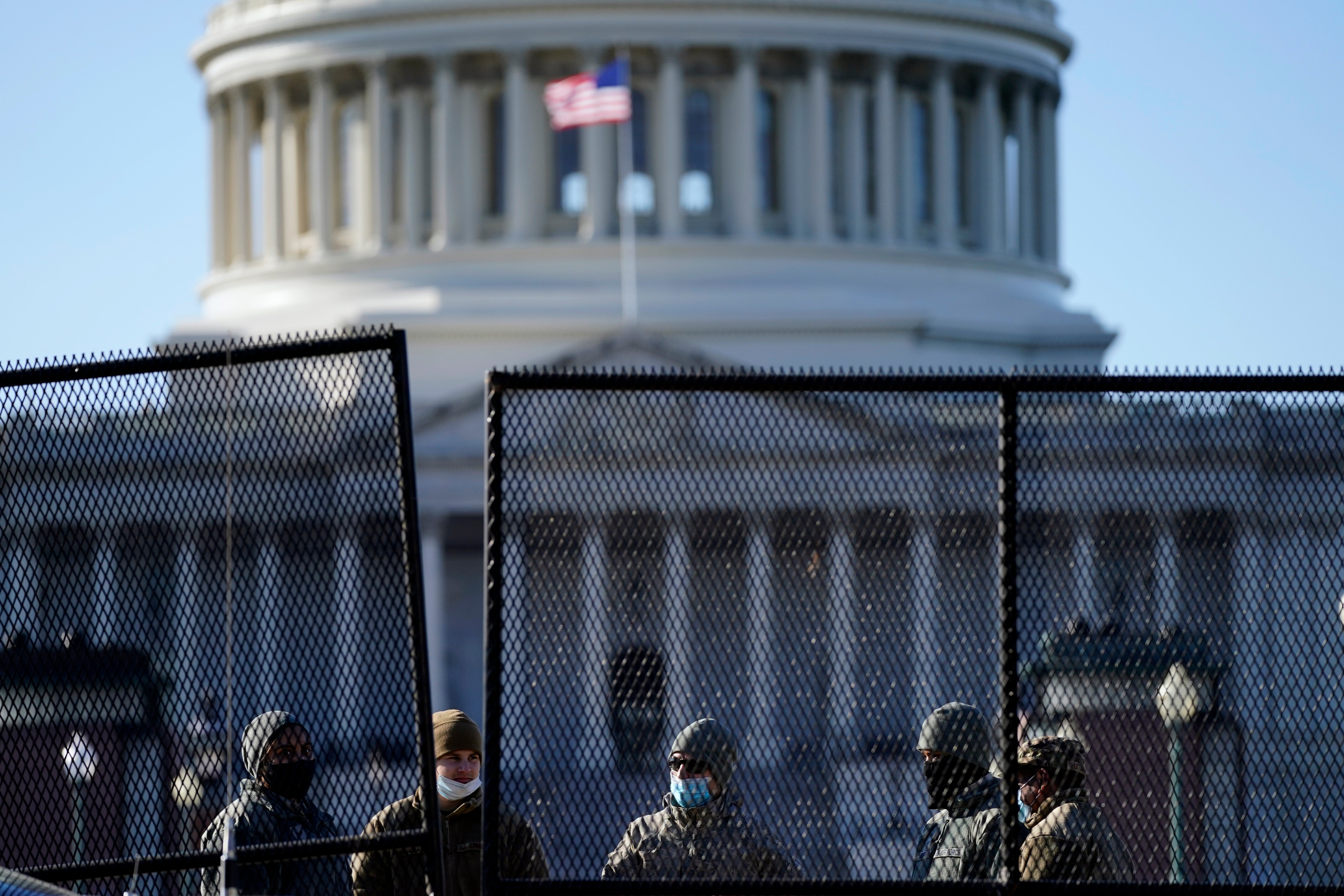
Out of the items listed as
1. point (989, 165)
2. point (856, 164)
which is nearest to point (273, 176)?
point (856, 164)

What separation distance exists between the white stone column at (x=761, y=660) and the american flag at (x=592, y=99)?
55.5 m

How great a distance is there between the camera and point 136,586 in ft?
36.1

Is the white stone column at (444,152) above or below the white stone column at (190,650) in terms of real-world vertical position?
above

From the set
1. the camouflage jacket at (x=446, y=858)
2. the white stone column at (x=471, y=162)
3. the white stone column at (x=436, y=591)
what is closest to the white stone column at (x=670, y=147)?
the white stone column at (x=471, y=162)

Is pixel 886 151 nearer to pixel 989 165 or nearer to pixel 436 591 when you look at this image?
pixel 989 165

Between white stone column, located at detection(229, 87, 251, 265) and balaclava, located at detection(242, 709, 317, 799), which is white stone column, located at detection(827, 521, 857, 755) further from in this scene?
white stone column, located at detection(229, 87, 251, 265)

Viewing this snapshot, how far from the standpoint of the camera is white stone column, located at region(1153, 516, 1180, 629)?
10.7m

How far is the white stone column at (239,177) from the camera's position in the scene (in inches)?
3312

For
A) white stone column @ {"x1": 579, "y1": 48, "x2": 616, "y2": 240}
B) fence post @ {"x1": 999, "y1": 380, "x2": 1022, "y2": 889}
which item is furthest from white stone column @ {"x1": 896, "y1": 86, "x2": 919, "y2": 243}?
fence post @ {"x1": 999, "y1": 380, "x2": 1022, "y2": 889}

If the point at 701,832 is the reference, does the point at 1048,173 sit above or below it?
above

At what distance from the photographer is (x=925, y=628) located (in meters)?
11.1

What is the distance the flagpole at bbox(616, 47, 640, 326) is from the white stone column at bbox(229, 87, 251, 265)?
40.4 ft

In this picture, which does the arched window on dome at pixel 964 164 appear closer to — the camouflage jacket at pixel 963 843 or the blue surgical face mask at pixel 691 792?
the camouflage jacket at pixel 963 843

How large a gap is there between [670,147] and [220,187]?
50.3 ft
